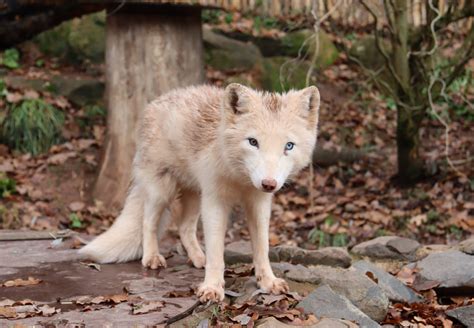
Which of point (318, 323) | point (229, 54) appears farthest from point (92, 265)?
point (229, 54)

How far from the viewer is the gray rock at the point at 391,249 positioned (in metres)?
6.38

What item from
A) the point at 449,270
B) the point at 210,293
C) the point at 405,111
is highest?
the point at 405,111

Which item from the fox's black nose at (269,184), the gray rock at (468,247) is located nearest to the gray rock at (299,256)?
the gray rock at (468,247)

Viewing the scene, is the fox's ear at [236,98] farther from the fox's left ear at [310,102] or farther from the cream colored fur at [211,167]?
the fox's left ear at [310,102]

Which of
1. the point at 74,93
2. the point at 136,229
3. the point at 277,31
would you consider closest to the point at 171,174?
the point at 136,229

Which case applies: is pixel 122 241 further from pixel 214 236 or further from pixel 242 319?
pixel 242 319

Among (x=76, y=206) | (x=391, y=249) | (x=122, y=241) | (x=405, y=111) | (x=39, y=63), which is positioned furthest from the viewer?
(x=39, y=63)

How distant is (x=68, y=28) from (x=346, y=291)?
26.3ft

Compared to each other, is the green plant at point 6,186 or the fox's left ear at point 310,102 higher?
the fox's left ear at point 310,102

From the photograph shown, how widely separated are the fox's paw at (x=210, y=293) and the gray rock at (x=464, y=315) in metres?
1.46

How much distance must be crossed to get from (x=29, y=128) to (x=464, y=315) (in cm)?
639

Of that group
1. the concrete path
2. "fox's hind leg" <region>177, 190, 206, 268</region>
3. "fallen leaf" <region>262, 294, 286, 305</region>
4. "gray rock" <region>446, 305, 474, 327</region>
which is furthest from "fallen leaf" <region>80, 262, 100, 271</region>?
"gray rock" <region>446, 305, 474, 327</region>

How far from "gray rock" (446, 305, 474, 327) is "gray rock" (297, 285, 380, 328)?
63cm

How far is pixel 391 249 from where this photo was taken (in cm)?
644
